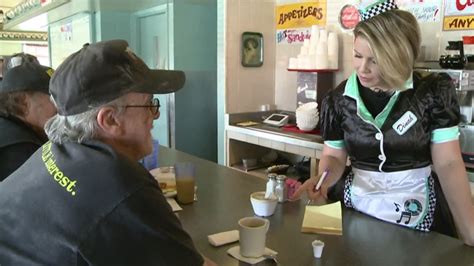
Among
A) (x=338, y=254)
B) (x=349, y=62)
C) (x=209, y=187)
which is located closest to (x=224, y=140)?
(x=349, y=62)

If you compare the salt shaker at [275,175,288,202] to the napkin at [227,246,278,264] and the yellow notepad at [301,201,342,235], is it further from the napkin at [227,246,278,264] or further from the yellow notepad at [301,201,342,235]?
the napkin at [227,246,278,264]

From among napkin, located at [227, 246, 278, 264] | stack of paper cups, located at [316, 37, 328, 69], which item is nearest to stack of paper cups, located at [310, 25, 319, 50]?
stack of paper cups, located at [316, 37, 328, 69]

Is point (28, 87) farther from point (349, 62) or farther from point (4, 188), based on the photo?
point (349, 62)

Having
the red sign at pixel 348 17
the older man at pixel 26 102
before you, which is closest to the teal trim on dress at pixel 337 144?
the older man at pixel 26 102

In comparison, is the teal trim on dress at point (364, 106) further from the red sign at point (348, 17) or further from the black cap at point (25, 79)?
the red sign at point (348, 17)

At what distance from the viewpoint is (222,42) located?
11.5 feet

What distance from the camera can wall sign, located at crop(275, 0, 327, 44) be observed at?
3.42 meters

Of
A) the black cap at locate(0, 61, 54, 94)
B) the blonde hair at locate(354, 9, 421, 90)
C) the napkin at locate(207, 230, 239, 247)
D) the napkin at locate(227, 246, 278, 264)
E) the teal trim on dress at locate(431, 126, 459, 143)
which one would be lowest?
the napkin at locate(227, 246, 278, 264)

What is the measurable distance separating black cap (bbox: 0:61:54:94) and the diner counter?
0.75 meters

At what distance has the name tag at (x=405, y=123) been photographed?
1.55m

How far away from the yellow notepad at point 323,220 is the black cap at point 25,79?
3.71 feet

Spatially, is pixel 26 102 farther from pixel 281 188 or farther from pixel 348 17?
pixel 348 17

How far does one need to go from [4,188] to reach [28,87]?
0.83 meters

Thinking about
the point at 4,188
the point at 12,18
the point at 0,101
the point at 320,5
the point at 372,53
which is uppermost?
the point at 12,18
